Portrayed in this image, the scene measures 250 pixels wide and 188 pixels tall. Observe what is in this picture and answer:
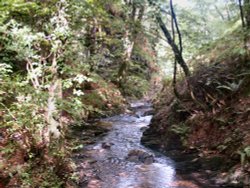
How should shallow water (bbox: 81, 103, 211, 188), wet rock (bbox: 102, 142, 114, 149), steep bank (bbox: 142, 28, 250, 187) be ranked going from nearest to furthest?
shallow water (bbox: 81, 103, 211, 188) < steep bank (bbox: 142, 28, 250, 187) < wet rock (bbox: 102, 142, 114, 149)

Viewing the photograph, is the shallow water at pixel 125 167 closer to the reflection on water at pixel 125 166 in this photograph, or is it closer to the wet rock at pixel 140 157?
the reflection on water at pixel 125 166

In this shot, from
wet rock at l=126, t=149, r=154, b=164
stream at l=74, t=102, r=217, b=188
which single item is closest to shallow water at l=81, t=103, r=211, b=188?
stream at l=74, t=102, r=217, b=188

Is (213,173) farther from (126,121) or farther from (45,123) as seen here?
(126,121)

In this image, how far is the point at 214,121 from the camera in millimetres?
8602

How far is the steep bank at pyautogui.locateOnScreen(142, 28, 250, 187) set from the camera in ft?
22.5

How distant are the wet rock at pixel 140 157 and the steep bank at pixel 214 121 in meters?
0.73

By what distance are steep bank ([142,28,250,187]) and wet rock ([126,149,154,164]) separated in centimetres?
73

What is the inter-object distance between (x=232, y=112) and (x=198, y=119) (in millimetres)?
1222

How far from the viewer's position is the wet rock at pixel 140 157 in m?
8.17

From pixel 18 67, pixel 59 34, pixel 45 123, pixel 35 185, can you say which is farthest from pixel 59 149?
pixel 18 67

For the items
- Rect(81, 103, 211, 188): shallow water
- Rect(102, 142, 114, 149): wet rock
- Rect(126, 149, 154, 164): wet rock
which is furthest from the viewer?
Rect(102, 142, 114, 149): wet rock

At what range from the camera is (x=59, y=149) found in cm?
586

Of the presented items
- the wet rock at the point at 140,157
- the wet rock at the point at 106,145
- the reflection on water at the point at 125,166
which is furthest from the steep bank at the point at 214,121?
the wet rock at the point at 106,145

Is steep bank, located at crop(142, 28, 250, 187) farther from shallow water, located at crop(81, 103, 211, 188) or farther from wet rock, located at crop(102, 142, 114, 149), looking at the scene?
wet rock, located at crop(102, 142, 114, 149)
